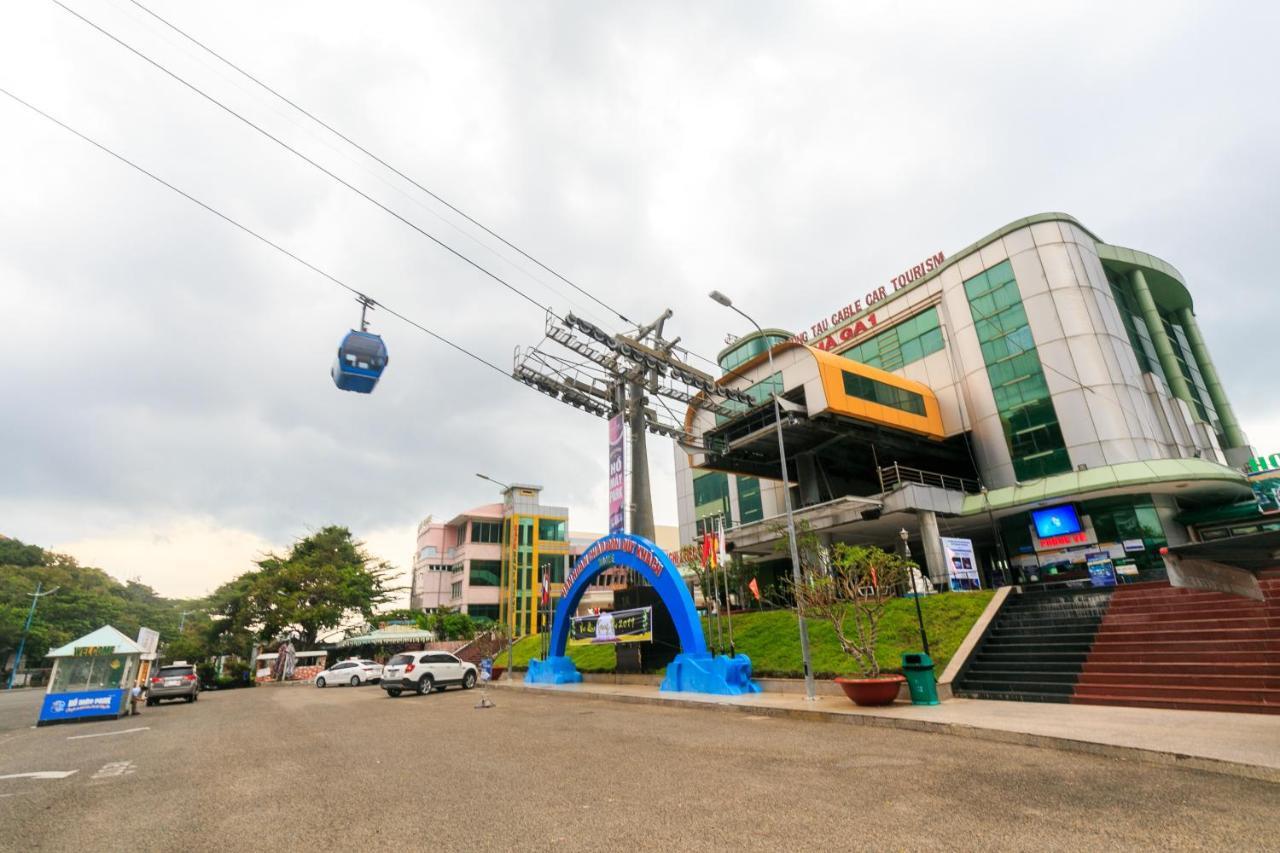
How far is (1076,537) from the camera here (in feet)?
80.2

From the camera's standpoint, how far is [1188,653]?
11.7 meters

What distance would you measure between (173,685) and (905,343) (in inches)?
1581

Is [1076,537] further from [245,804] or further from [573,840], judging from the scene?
[245,804]

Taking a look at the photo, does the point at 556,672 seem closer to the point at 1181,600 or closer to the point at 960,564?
the point at 960,564

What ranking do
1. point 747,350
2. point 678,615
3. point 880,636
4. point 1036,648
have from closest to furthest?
point 1036,648
point 880,636
point 678,615
point 747,350

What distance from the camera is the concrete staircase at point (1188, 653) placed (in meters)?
10.1

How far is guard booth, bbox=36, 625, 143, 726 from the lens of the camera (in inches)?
669

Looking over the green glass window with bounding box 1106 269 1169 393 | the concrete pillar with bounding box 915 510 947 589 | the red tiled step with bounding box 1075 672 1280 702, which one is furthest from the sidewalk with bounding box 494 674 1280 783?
the green glass window with bounding box 1106 269 1169 393

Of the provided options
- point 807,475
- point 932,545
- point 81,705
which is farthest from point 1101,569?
point 81,705

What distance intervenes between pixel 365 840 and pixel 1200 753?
9025 mm

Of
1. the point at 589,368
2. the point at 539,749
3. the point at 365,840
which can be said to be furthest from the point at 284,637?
the point at 365,840

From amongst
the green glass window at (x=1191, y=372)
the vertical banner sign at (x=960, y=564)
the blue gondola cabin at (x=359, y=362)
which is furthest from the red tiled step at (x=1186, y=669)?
the green glass window at (x=1191, y=372)

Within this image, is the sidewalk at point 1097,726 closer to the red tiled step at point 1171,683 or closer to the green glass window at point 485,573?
the red tiled step at point 1171,683

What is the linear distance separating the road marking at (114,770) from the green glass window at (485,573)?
178ft
